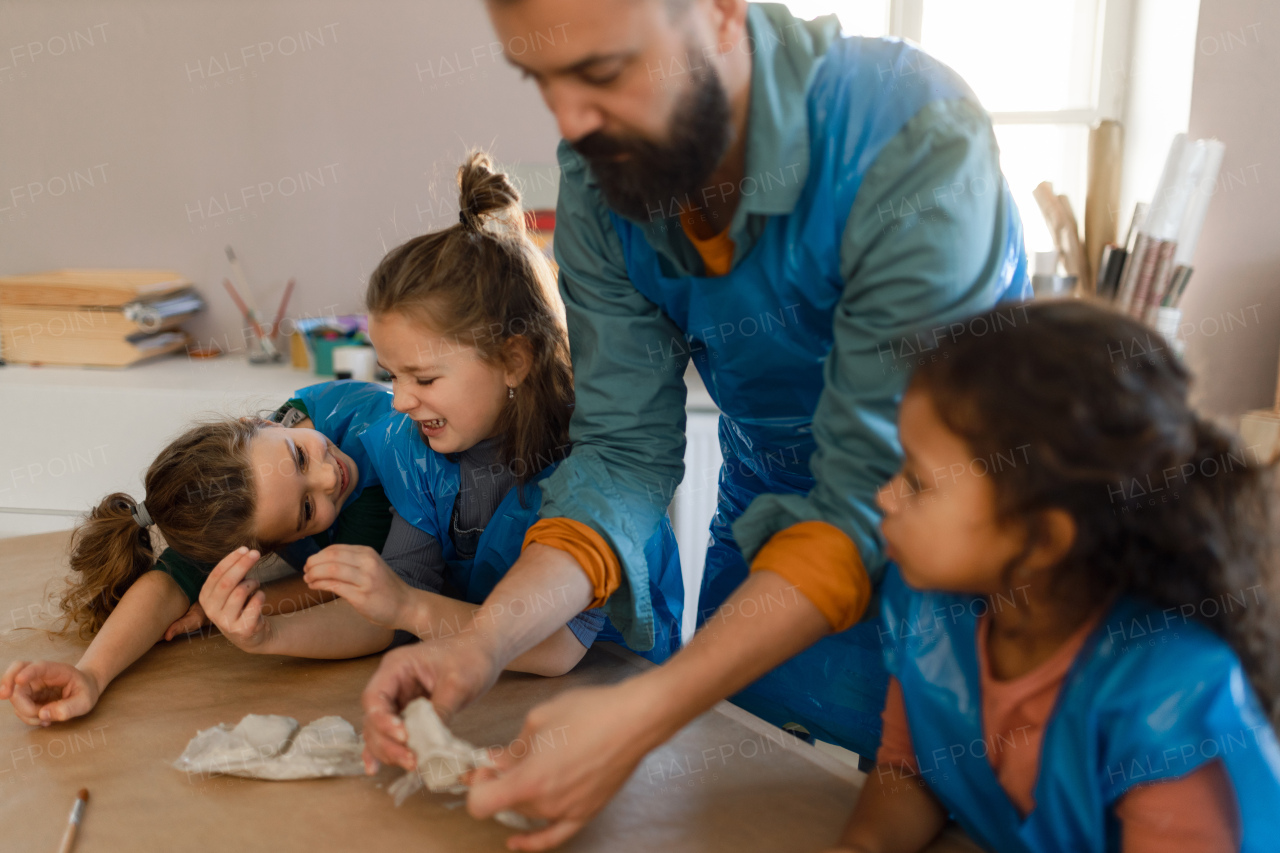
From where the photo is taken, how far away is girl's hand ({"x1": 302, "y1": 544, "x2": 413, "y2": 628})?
1.00 metres

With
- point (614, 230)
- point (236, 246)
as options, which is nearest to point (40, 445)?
point (236, 246)

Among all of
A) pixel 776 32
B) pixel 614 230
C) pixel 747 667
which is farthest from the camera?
pixel 614 230

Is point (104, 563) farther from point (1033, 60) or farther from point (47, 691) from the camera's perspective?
point (1033, 60)

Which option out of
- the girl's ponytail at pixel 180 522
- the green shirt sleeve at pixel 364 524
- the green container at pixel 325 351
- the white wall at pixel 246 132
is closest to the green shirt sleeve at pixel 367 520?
the green shirt sleeve at pixel 364 524

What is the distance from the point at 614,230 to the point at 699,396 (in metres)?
1.14

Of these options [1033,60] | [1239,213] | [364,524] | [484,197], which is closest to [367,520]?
[364,524]

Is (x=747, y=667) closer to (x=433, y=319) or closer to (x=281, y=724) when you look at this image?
(x=281, y=724)

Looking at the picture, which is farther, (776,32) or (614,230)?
(614,230)

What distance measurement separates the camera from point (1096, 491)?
637 mm

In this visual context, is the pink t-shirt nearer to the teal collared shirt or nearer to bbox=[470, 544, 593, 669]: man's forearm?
the teal collared shirt

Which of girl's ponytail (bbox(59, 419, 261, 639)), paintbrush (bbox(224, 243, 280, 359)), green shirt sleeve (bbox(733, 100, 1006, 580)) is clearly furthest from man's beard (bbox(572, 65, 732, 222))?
paintbrush (bbox(224, 243, 280, 359))

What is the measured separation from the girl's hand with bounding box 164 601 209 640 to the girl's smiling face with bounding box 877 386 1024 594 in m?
0.89

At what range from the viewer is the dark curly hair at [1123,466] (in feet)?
2.04

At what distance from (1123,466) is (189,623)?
1070 millimetres
